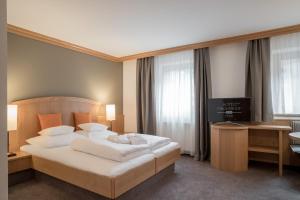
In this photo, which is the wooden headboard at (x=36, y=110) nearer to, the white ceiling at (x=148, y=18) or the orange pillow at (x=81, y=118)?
the orange pillow at (x=81, y=118)

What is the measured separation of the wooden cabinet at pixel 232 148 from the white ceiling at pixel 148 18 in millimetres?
1818

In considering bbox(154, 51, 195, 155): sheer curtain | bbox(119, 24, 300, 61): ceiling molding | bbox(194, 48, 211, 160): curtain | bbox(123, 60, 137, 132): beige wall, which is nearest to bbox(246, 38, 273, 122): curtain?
bbox(119, 24, 300, 61): ceiling molding

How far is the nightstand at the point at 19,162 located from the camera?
266 cm

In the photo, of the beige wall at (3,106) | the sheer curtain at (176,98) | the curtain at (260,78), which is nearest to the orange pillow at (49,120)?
the sheer curtain at (176,98)

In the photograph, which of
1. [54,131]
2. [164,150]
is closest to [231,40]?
[164,150]

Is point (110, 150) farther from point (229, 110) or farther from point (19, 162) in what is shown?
point (229, 110)

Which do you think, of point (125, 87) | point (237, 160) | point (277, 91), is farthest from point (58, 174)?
point (277, 91)

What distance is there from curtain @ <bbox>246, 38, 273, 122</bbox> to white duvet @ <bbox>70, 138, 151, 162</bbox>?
2.29 meters

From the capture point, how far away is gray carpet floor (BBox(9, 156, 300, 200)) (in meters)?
2.38

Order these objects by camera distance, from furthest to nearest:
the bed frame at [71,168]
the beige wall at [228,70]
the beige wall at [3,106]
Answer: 1. the beige wall at [228,70]
2. the bed frame at [71,168]
3. the beige wall at [3,106]

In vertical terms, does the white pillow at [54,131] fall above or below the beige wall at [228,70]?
below

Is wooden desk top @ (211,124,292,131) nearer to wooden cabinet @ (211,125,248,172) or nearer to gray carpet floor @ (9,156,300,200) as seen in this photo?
wooden cabinet @ (211,125,248,172)

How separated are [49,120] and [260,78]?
13.1ft

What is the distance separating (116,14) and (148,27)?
26.4 inches
